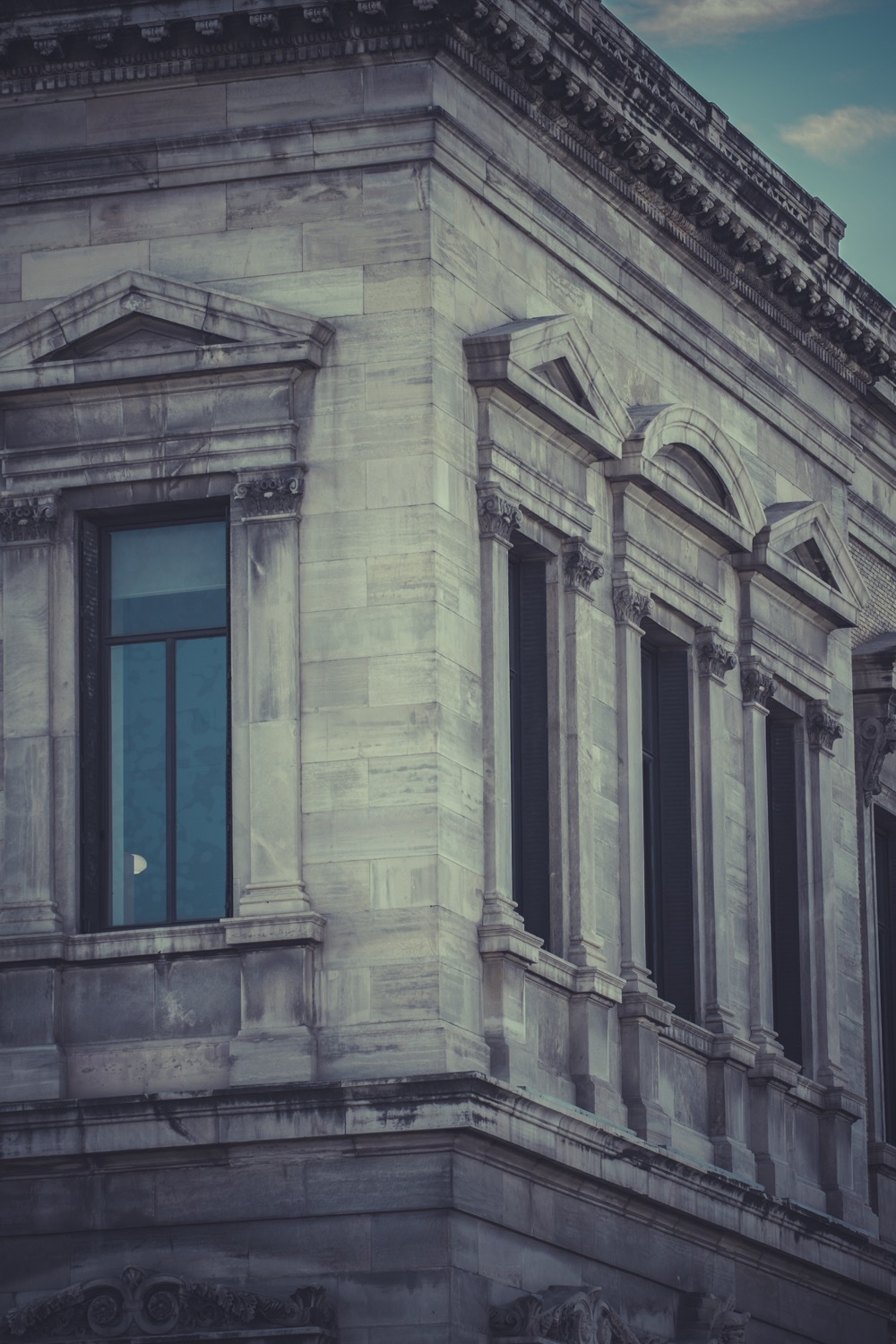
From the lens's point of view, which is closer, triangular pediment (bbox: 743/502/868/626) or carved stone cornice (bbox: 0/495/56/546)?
carved stone cornice (bbox: 0/495/56/546)

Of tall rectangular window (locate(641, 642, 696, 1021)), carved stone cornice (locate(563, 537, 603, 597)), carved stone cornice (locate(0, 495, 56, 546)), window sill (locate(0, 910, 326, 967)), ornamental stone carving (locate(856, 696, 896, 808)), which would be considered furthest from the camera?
ornamental stone carving (locate(856, 696, 896, 808))

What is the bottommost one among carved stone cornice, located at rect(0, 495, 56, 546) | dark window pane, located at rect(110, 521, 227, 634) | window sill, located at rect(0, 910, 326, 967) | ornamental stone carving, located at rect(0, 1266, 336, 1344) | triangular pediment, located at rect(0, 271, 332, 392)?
ornamental stone carving, located at rect(0, 1266, 336, 1344)

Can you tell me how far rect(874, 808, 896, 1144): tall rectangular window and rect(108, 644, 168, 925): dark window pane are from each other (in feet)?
46.1

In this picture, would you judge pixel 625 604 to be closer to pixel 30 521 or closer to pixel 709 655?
pixel 709 655

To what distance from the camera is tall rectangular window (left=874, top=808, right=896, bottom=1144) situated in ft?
167

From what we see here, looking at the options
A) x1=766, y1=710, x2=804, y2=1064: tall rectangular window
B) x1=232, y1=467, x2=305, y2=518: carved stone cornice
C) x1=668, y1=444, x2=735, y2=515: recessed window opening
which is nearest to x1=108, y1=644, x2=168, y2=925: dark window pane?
x1=232, y1=467, x2=305, y2=518: carved stone cornice

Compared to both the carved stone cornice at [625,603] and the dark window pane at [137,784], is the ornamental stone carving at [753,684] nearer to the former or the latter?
the carved stone cornice at [625,603]

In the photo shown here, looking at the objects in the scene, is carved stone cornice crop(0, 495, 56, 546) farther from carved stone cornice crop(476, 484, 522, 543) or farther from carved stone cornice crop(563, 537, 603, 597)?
carved stone cornice crop(563, 537, 603, 597)

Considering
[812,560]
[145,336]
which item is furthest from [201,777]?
[812,560]

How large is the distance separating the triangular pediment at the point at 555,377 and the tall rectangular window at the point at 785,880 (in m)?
5.95

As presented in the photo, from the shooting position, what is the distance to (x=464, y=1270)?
121 feet

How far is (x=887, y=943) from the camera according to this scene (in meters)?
51.5

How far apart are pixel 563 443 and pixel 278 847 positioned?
19.4ft

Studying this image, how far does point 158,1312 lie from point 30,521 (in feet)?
25.0
